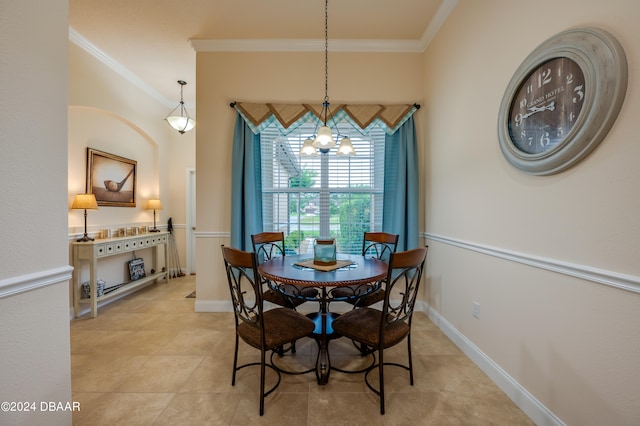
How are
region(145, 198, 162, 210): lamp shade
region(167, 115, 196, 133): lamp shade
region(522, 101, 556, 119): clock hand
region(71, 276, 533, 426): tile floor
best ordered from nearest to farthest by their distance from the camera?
region(522, 101, 556, 119): clock hand < region(71, 276, 533, 426): tile floor < region(167, 115, 196, 133): lamp shade < region(145, 198, 162, 210): lamp shade

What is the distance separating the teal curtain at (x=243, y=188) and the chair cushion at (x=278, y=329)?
127 cm

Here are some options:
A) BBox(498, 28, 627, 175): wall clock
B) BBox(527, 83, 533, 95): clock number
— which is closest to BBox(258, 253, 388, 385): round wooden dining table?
BBox(498, 28, 627, 175): wall clock

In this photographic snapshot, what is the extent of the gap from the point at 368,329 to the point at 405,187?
175 centimetres

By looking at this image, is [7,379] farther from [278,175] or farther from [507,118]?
[507,118]

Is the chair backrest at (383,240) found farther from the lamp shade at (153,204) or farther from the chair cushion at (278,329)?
the lamp shade at (153,204)

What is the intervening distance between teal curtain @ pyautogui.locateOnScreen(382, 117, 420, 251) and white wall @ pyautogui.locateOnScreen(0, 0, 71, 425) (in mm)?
2705

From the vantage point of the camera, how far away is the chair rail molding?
101 centimetres

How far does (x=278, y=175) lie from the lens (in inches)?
121

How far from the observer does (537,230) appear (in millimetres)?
1417

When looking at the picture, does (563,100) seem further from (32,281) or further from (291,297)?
(32,281)

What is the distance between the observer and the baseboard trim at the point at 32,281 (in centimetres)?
101

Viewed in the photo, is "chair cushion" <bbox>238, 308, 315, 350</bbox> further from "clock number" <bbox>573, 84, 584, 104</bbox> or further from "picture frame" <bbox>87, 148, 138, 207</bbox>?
"picture frame" <bbox>87, 148, 138, 207</bbox>

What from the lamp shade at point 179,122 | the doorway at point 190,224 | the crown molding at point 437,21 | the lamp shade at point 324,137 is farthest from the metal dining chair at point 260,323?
the doorway at point 190,224

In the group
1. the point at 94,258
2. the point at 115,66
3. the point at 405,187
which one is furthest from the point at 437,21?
the point at 94,258
